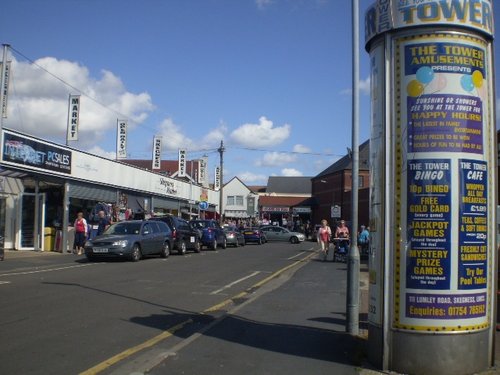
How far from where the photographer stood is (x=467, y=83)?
5.75 m

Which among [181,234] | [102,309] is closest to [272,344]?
[102,309]

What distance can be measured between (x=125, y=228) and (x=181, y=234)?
4.08m

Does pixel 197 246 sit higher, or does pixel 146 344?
pixel 197 246

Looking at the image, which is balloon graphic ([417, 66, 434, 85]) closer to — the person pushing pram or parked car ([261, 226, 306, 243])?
the person pushing pram

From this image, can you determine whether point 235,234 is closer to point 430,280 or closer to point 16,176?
point 16,176

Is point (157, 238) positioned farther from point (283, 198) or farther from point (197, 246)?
point (283, 198)

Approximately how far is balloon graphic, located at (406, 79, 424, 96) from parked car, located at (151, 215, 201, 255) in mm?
18079

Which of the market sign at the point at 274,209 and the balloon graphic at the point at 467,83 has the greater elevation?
the market sign at the point at 274,209

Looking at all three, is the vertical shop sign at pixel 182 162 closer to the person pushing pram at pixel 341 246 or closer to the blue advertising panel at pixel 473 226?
the person pushing pram at pixel 341 246

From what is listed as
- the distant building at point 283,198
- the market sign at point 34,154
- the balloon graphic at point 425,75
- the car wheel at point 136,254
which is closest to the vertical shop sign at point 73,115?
the market sign at point 34,154

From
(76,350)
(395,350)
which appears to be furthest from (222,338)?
(395,350)

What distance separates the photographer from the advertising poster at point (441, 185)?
556 centimetres

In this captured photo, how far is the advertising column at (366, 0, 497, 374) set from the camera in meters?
5.55

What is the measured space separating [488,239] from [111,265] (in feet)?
45.4
